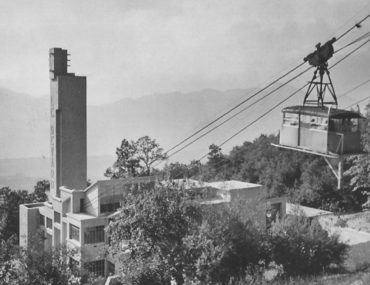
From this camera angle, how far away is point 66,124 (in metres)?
43.3

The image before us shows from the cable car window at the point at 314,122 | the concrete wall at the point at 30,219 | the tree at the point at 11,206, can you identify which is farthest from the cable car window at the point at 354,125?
the tree at the point at 11,206

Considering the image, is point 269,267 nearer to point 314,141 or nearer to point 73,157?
point 314,141

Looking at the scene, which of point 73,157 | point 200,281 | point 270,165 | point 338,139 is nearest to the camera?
point 338,139

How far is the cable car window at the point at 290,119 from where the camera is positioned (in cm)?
1304

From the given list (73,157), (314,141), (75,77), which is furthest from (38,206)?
(314,141)

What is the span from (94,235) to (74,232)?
168 centimetres

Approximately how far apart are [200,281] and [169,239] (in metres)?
1.88

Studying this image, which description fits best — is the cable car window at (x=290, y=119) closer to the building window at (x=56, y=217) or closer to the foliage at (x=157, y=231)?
the foliage at (x=157, y=231)

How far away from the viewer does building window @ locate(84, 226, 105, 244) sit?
93.9ft

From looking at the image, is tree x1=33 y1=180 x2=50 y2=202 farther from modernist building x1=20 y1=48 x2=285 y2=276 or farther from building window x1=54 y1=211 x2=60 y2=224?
building window x1=54 y1=211 x2=60 y2=224

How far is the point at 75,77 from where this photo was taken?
44250 mm

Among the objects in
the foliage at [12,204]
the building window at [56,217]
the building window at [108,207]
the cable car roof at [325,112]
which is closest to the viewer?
the cable car roof at [325,112]

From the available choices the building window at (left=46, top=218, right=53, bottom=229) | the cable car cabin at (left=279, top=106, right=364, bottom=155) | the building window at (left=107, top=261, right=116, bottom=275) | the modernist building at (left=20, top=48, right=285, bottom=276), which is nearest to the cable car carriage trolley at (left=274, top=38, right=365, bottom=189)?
the cable car cabin at (left=279, top=106, right=364, bottom=155)

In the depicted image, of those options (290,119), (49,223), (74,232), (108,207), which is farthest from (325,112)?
(49,223)
